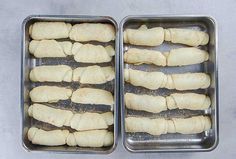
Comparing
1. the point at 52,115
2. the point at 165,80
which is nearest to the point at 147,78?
the point at 165,80

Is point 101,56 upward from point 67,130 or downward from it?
upward

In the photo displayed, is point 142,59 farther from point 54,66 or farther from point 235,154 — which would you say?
point 235,154

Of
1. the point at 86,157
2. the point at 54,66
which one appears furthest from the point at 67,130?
the point at 54,66

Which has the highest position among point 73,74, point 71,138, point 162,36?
point 162,36

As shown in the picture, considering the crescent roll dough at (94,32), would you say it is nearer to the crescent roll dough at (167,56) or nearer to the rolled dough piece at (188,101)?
the crescent roll dough at (167,56)

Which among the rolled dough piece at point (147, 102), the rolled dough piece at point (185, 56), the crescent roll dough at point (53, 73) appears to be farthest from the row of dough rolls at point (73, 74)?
the rolled dough piece at point (185, 56)

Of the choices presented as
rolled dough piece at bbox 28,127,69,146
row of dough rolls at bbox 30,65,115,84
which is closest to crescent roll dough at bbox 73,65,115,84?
row of dough rolls at bbox 30,65,115,84

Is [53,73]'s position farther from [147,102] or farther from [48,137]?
[147,102]
